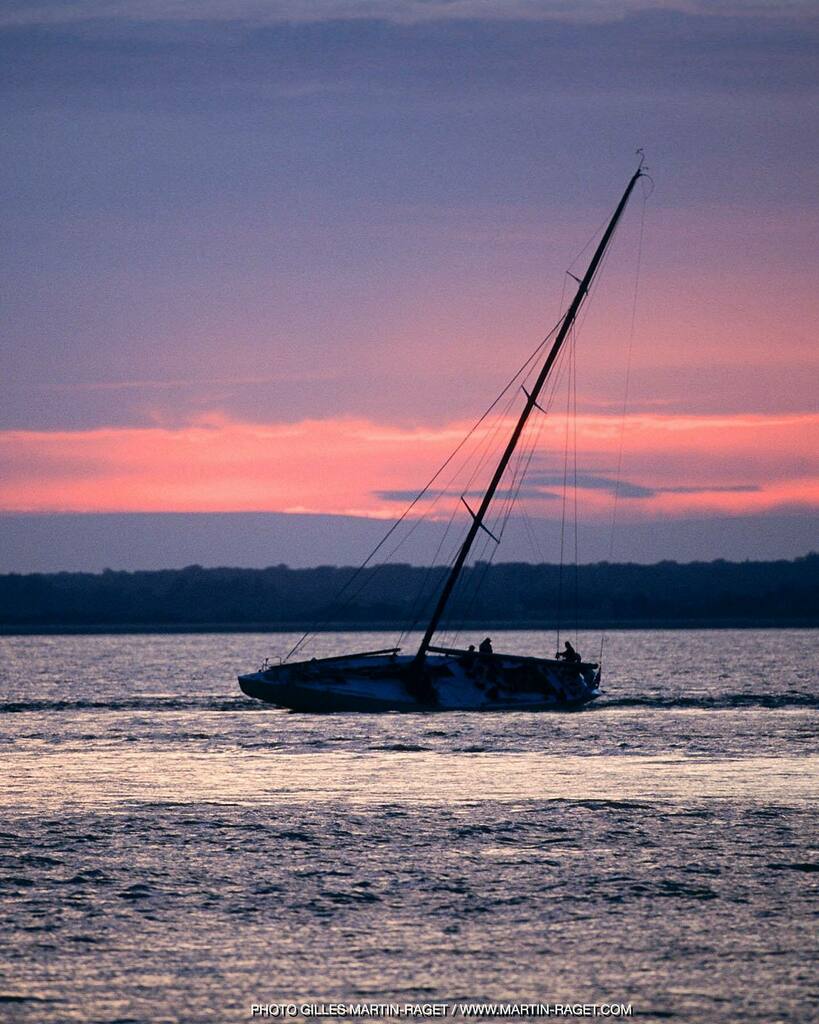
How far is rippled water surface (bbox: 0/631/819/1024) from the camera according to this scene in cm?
1662

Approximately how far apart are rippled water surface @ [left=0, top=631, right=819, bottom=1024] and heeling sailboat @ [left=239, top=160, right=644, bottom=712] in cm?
755

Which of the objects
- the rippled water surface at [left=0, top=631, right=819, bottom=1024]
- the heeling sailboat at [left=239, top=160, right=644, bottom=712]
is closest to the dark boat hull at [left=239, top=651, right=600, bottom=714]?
the heeling sailboat at [left=239, top=160, right=644, bottom=712]

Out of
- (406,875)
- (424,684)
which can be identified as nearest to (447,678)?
(424,684)

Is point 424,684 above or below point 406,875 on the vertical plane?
above

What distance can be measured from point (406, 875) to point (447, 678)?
1461 inches

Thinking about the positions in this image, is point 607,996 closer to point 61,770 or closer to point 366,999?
point 366,999

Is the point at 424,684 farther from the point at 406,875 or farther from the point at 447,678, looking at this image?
the point at 406,875

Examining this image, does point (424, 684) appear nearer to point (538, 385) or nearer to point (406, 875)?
point (538, 385)

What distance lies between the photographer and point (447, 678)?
6109 cm

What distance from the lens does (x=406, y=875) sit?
78.9ft

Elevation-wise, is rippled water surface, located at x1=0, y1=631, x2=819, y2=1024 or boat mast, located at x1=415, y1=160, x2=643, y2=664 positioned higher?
boat mast, located at x1=415, y1=160, x2=643, y2=664

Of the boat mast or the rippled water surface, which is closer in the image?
the rippled water surface

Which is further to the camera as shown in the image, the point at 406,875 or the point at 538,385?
the point at 538,385

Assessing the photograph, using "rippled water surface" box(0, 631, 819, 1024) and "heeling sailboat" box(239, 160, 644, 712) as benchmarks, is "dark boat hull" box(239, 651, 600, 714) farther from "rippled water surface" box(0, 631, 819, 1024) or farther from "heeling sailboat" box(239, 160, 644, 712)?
"rippled water surface" box(0, 631, 819, 1024)
